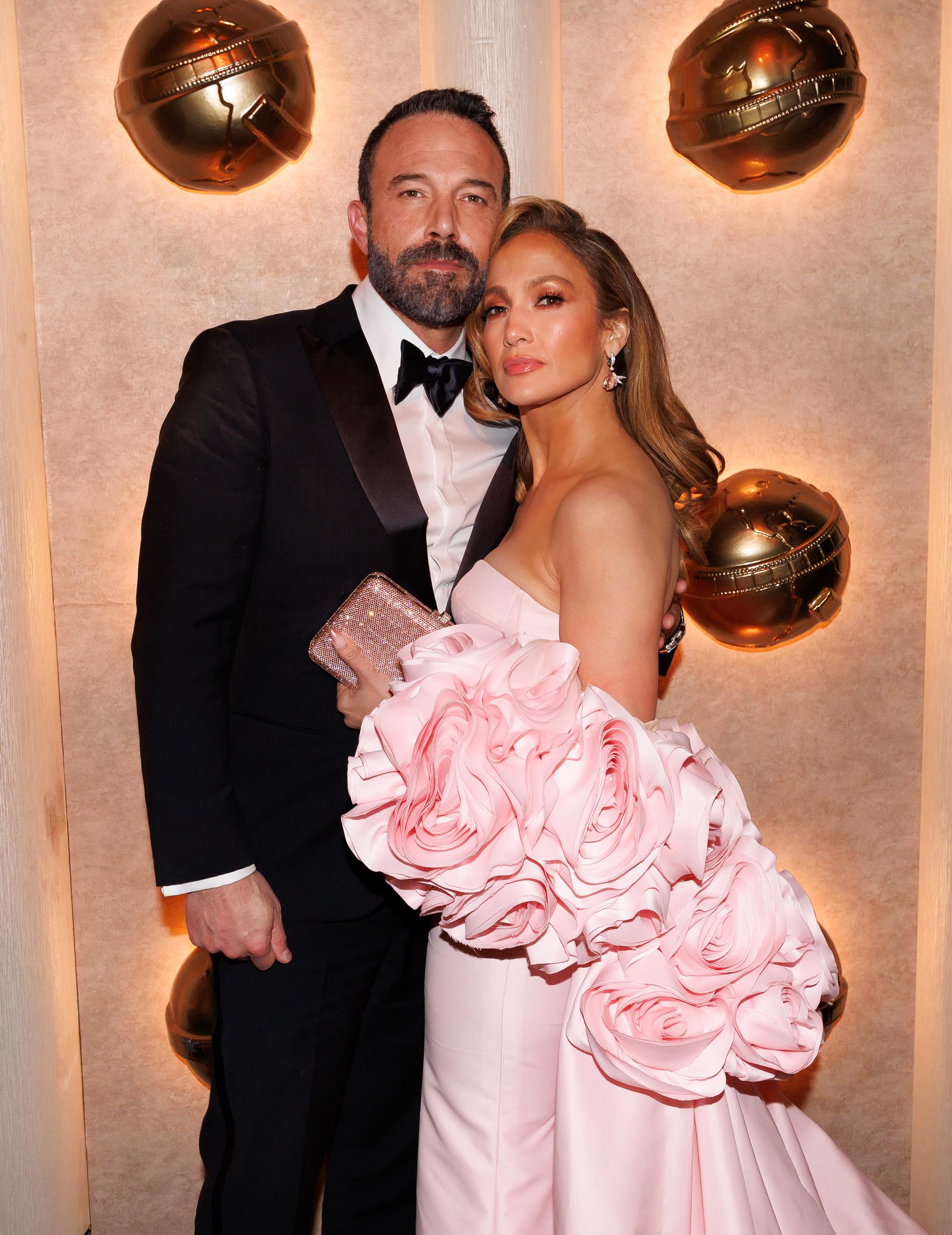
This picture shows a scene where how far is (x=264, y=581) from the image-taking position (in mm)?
2061

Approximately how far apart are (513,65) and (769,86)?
59 centimetres

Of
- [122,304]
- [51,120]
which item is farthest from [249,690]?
[51,120]

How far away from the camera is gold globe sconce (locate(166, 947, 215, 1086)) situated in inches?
98.4

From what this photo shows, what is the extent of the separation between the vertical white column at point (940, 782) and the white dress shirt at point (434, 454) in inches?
50.8

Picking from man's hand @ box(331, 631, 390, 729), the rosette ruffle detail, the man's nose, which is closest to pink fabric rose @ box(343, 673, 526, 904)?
the rosette ruffle detail

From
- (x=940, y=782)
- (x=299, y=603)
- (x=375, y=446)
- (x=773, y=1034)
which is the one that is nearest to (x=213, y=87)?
(x=375, y=446)

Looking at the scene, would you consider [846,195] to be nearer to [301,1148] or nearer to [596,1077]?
[596,1077]

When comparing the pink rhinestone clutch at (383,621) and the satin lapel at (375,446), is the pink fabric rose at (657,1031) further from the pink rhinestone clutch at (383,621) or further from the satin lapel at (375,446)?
the satin lapel at (375,446)

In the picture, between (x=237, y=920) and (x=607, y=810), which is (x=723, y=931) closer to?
(x=607, y=810)

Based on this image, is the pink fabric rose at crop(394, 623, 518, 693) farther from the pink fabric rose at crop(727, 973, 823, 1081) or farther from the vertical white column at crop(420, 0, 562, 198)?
the vertical white column at crop(420, 0, 562, 198)

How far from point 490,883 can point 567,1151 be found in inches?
18.1

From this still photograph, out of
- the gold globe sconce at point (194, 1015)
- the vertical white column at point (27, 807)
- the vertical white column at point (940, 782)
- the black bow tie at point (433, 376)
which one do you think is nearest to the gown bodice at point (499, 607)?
the black bow tie at point (433, 376)

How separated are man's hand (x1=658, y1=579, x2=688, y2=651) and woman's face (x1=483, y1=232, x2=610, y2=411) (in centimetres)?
48

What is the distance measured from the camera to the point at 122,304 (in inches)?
103
